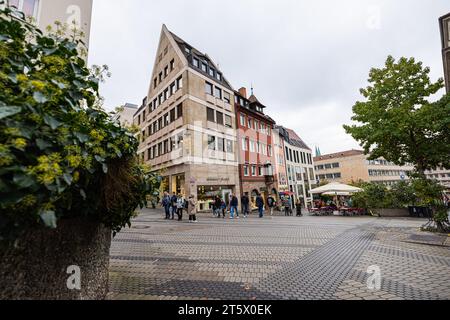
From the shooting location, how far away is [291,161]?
143 ft

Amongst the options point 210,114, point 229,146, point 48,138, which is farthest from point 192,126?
point 48,138

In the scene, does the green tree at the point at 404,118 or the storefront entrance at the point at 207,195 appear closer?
the green tree at the point at 404,118

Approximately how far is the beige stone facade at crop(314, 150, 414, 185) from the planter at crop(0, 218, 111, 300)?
69665 millimetres

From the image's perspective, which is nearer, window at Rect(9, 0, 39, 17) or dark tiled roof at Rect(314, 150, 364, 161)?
window at Rect(9, 0, 39, 17)

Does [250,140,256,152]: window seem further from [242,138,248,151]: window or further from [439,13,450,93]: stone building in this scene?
[439,13,450,93]: stone building

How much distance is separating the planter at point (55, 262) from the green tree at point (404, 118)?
477 inches

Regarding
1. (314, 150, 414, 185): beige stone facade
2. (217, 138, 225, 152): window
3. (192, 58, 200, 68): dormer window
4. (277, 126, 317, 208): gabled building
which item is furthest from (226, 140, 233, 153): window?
(314, 150, 414, 185): beige stone facade

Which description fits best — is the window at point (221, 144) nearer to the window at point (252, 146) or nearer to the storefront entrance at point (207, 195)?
the storefront entrance at point (207, 195)

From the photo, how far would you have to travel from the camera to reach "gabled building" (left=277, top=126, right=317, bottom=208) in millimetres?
42266

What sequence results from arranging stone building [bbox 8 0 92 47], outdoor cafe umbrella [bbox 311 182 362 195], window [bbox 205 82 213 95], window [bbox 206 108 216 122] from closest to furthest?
stone building [bbox 8 0 92 47], outdoor cafe umbrella [bbox 311 182 362 195], window [bbox 206 108 216 122], window [bbox 205 82 213 95]

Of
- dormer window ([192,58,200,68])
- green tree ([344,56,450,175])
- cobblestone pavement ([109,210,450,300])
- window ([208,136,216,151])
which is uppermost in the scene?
dormer window ([192,58,200,68])

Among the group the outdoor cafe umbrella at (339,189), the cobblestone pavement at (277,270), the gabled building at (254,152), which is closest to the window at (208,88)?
the gabled building at (254,152)

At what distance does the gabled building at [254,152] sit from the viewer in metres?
27.4
